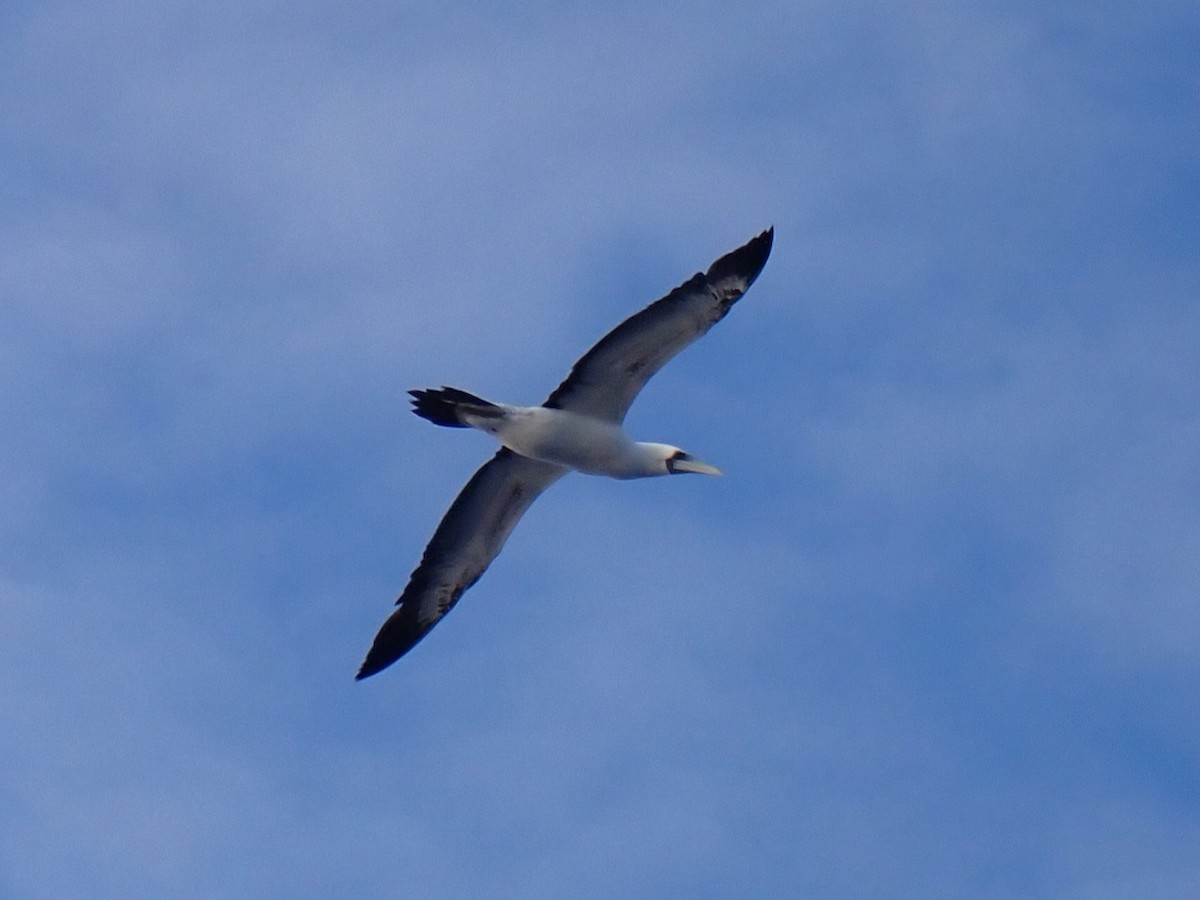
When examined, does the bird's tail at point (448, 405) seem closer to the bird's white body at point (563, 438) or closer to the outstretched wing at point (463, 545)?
the bird's white body at point (563, 438)

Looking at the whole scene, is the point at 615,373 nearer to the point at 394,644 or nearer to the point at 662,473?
the point at 662,473

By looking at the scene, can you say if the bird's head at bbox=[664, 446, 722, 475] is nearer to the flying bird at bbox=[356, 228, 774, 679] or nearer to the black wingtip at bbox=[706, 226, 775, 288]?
the flying bird at bbox=[356, 228, 774, 679]

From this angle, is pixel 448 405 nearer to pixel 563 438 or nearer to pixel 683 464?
pixel 563 438

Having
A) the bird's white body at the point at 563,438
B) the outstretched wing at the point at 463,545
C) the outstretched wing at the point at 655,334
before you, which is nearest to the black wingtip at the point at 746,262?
the outstretched wing at the point at 655,334

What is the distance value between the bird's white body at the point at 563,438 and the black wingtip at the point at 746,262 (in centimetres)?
240

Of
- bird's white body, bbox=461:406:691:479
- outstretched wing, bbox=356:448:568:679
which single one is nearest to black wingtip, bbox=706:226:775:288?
bird's white body, bbox=461:406:691:479

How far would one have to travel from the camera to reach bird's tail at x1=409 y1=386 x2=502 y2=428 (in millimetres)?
23609

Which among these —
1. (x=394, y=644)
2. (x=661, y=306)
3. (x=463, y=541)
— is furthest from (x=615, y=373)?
(x=394, y=644)

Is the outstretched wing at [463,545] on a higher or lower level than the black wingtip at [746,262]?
lower

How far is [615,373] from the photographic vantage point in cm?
2362

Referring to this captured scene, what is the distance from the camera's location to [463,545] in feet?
85.0

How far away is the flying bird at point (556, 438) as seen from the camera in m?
23.2

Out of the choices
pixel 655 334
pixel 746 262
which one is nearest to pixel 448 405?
pixel 655 334

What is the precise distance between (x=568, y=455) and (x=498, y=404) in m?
1.14
